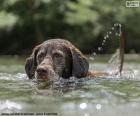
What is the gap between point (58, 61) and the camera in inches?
385

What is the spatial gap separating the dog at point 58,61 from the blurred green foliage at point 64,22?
1092cm

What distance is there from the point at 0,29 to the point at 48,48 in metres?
13.0

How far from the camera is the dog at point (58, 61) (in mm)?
9656

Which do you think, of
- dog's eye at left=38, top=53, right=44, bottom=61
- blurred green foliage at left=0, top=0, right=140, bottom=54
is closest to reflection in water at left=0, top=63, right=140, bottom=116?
dog's eye at left=38, top=53, right=44, bottom=61

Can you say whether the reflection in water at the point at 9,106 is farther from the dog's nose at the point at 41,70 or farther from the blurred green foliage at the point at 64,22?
the blurred green foliage at the point at 64,22

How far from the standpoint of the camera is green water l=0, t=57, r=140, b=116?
7070 mm

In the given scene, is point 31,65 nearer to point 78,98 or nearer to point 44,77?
point 44,77

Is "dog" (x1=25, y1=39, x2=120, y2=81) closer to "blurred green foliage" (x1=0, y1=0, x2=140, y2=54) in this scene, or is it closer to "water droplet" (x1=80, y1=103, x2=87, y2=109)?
"water droplet" (x1=80, y1=103, x2=87, y2=109)

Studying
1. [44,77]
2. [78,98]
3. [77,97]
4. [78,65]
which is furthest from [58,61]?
[78,98]

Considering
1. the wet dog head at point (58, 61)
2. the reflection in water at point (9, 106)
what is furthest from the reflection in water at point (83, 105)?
the wet dog head at point (58, 61)

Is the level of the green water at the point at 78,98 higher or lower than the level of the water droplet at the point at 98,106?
higher

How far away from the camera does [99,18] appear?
874 inches

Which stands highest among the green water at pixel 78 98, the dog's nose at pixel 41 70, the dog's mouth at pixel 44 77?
the dog's nose at pixel 41 70

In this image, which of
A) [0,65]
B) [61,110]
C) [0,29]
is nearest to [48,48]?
[61,110]
